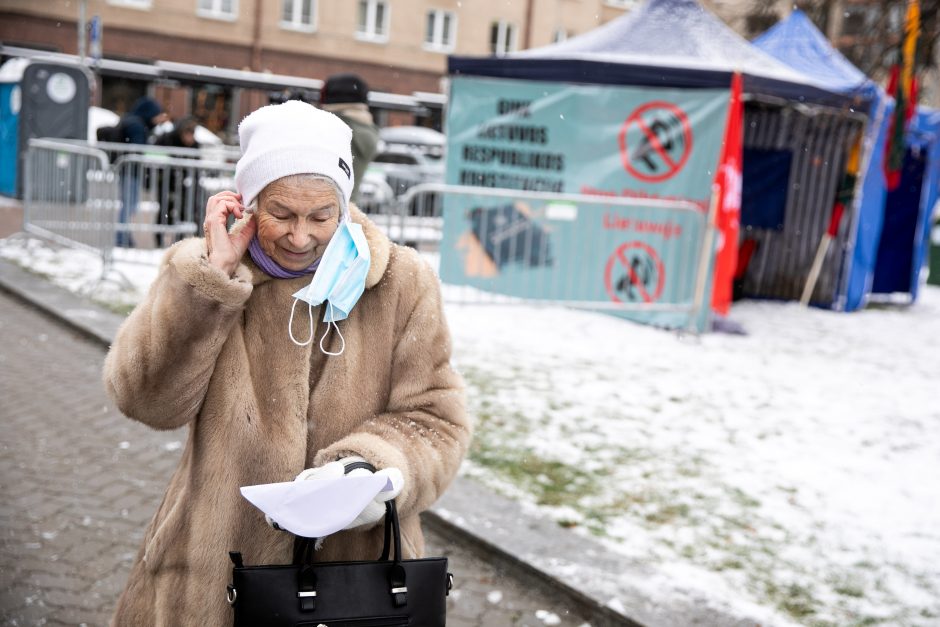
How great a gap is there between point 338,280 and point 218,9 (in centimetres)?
3404

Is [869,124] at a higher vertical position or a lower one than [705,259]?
higher

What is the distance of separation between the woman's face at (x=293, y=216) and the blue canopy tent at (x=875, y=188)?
364 inches

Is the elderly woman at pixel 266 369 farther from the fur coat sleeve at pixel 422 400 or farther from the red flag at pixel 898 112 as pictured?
the red flag at pixel 898 112

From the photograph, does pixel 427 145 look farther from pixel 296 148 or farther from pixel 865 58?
pixel 296 148

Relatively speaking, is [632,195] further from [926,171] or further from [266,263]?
[266,263]

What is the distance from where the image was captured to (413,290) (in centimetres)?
212

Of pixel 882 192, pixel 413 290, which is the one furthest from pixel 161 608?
pixel 882 192

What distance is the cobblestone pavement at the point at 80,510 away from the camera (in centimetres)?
370

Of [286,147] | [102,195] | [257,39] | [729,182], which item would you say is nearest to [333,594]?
[286,147]

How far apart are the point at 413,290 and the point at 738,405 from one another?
5318mm

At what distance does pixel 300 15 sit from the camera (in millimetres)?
34812

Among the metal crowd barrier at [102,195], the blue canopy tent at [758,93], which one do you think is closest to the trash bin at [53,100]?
the metal crowd barrier at [102,195]

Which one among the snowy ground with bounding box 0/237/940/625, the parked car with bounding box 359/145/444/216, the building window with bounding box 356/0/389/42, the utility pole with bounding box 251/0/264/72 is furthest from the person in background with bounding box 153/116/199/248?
the building window with bounding box 356/0/389/42

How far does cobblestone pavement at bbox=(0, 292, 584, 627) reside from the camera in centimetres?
370
